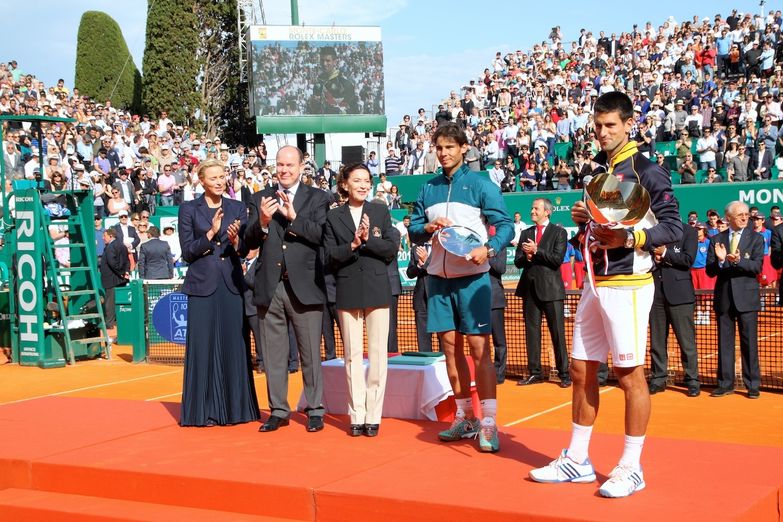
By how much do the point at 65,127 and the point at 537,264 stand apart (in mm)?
16715

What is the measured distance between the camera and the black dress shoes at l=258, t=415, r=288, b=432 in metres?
7.70

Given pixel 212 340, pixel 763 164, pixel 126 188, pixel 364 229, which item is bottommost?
pixel 212 340

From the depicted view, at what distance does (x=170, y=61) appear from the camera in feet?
155

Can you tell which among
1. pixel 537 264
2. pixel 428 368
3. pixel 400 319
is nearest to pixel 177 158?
pixel 400 319

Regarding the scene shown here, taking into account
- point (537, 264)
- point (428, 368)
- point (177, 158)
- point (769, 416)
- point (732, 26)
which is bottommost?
point (769, 416)

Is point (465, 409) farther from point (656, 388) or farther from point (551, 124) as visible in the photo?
point (551, 124)

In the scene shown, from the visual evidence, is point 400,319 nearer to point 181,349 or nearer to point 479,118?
point 181,349

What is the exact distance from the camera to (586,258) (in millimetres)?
5508

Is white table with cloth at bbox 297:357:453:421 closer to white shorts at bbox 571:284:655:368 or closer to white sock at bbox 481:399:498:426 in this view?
white sock at bbox 481:399:498:426

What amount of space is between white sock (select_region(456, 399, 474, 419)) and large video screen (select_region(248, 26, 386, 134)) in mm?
33366

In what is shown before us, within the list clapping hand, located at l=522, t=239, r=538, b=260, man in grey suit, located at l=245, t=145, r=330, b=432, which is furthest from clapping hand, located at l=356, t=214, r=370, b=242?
clapping hand, located at l=522, t=239, r=538, b=260

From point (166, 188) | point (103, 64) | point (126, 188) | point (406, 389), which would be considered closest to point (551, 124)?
point (166, 188)

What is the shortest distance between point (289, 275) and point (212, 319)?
0.87 metres

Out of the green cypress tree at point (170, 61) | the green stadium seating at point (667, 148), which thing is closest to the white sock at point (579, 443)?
the green stadium seating at point (667, 148)
